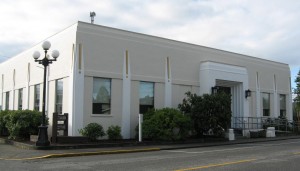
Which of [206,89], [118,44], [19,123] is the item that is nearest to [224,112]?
[206,89]

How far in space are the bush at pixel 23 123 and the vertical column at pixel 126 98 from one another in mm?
5007

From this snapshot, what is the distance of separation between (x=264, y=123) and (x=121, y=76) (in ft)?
50.6

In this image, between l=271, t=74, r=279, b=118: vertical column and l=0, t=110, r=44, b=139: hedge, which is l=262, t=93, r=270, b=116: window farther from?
l=0, t=110, r=44, b=139: hedge

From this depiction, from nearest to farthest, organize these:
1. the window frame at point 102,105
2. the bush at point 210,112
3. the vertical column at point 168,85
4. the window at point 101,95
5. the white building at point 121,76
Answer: the white building at point 121,76, the window frame at point 102,105, the window at point 101,95, the bush at point 210,112, the vertical column at point 168,85

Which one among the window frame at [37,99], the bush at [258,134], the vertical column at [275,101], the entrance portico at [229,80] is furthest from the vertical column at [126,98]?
the vertical column at [275,101]

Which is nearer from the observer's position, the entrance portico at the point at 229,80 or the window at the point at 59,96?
the window at the point at 59,96

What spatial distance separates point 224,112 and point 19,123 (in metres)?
12.3

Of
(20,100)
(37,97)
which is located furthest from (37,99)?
(20,100)

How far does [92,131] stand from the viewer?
20.3 m

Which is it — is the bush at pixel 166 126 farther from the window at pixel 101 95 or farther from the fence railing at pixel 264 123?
the fence railing at pixel 264 123

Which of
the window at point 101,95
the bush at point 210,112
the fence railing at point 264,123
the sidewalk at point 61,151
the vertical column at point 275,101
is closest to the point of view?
the sidewalk at point 61,151

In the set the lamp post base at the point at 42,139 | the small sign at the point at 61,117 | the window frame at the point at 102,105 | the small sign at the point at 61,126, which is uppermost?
the window frame at the point at 102,105

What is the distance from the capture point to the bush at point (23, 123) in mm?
20516

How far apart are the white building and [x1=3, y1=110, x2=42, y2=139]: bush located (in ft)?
6.02
